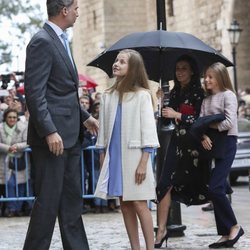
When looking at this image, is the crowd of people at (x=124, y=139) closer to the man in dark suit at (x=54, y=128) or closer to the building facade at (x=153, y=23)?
the man in dark suit at (x=54, y=128)

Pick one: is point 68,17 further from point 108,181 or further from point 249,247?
point 249,247

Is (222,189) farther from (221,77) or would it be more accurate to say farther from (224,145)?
(221,77)

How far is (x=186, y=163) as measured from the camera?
880 centimetres

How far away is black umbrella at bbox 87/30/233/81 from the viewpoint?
29.9 ft

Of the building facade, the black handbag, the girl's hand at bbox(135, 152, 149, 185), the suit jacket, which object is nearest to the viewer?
the suit jacket

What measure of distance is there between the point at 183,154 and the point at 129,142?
1.34 metres

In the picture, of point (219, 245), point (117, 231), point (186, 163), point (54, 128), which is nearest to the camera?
point (54, 128)

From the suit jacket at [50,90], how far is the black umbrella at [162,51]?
2.23 m

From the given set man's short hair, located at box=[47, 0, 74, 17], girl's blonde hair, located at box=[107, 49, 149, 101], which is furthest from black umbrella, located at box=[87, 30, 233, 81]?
man's short hair, located at box=[47, 0, 74, 17]

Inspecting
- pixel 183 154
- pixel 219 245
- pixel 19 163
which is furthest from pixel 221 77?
pixel 19 163

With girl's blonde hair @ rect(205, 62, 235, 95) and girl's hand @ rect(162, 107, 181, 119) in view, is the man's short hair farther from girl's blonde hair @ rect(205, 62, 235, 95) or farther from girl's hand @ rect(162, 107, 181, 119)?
girl's blonde hair @ rect(205, 62, 235, 95)

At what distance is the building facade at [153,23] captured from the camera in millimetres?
35125

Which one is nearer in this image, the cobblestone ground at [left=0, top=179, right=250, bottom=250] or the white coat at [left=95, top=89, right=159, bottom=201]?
the white coat at [left=95, top=89, right=159, bottom=201]

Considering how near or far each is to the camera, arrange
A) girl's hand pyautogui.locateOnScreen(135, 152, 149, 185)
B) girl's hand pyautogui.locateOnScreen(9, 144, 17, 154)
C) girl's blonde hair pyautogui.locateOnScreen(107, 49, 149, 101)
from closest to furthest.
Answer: girl's hand pyautogui.locateOnScreen(135, 152, 149, 185)
girl's blonde hair pyautogui.locateOnScreen(107, 49, 149, 101)
girl's hand pyautogui.locateOnScreen(9, 144, 17, 154)
